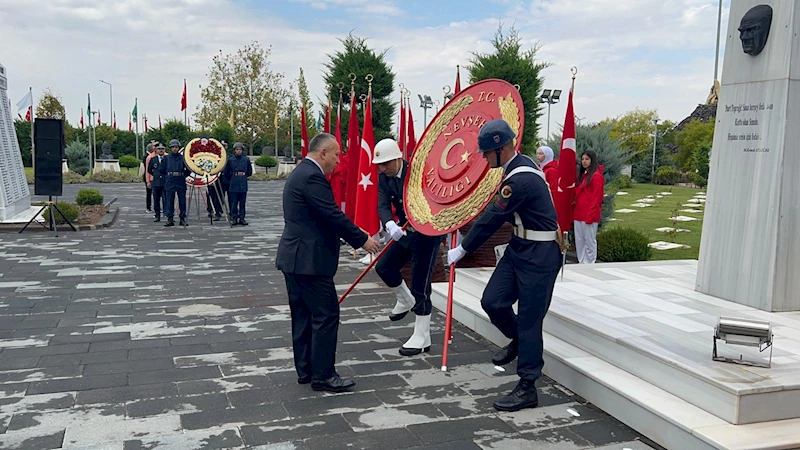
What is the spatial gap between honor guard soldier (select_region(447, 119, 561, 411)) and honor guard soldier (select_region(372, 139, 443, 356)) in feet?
3.81

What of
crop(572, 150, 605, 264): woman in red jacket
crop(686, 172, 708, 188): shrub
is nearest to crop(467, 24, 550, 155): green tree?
crop(572, 150, 605, 264): woman in red jacket

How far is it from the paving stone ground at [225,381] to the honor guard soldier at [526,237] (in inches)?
12.0

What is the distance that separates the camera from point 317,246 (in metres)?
4.60

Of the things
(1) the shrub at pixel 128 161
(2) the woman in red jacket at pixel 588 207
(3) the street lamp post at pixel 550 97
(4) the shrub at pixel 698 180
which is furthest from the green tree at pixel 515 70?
(1) the shrub at pixel 128 161

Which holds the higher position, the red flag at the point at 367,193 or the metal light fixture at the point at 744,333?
the red flag at the point at 367,193

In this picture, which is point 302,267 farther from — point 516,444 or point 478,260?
point 478,260

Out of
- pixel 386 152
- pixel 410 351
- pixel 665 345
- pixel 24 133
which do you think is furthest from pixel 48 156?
pixel 24 133

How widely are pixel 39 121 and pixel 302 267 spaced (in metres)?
12.0

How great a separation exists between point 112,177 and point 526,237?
3245 centimetres

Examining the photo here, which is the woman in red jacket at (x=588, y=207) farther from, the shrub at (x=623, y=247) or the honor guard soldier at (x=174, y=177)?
the honor guard soldier at (x=174, y=177)

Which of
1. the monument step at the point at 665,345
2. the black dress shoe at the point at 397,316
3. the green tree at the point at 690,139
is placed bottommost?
the black dress shoe at the point at 397,316

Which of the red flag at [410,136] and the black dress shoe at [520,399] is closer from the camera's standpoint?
the black dress shoe at [520,399]

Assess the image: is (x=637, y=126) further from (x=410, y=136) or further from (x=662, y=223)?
(x=410, y=136)

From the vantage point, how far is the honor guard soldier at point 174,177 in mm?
14992
